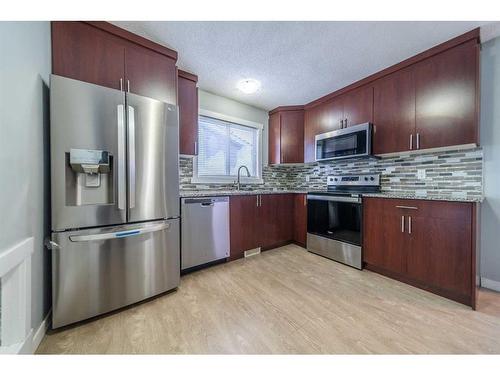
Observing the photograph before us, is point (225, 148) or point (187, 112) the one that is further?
point (225, 148)

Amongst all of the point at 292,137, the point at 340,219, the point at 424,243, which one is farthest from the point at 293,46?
the point at 424,243

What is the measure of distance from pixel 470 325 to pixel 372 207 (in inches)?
43.6

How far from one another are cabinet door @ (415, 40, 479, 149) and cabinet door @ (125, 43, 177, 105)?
250cm

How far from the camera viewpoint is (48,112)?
1.38 metres

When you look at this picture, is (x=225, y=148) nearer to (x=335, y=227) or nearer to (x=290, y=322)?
(x=335, y=227)

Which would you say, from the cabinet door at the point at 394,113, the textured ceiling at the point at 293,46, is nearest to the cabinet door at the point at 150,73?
the textured ceiling at the point at 293,46

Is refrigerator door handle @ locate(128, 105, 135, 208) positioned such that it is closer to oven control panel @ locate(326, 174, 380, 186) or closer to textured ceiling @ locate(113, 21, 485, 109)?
textured ceiling @ locate(113, 21, 485, 109)

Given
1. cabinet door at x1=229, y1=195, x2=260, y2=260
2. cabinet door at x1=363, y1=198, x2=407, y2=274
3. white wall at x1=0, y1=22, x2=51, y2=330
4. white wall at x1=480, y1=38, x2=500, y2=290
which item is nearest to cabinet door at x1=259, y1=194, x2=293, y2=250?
cabinet door at x1=229, y1=195, x2=260, y2=260

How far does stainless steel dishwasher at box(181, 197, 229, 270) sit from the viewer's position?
7.01ft

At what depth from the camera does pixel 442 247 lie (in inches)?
67.2

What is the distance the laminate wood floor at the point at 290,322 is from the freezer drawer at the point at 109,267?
0.13 m

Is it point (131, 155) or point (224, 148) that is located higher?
point (224, 148)

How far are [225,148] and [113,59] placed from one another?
1792 mm
